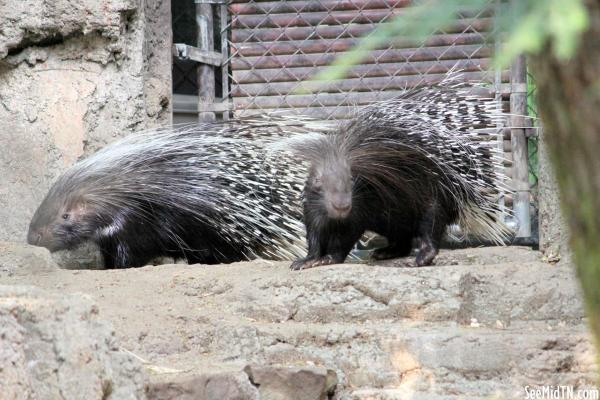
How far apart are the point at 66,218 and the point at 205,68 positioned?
1341mm

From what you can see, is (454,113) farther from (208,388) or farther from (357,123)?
(208,388)

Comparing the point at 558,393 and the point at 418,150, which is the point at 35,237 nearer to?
the point at 418,150

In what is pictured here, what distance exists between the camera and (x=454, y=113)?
4.63m

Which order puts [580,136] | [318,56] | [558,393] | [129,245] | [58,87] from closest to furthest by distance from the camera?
[580,136]
[558,393]
[129,245]
[58,87]
[318,56]

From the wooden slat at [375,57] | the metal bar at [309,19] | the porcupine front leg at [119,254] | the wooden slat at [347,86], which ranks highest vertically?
the metal bar at [309,19]

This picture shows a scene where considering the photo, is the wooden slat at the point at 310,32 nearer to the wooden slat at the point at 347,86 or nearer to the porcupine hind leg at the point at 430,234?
the wooden slat at the point at 347,86

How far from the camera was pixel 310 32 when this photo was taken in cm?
598

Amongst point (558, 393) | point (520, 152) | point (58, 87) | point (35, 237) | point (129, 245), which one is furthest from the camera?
point (520, 152)

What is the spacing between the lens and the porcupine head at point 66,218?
518 centimetres

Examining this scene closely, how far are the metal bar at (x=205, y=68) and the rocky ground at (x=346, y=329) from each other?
1.92 meters

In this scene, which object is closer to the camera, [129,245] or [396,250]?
[396,250]

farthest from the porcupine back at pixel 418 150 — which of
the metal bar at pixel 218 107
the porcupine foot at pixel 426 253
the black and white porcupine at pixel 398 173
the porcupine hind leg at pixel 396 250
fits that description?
the metal bar at pixel 218 107

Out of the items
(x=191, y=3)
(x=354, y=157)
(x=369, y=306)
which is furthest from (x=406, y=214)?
(x=191, y=3)

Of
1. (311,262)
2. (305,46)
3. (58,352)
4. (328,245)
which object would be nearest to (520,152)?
(305,46)
